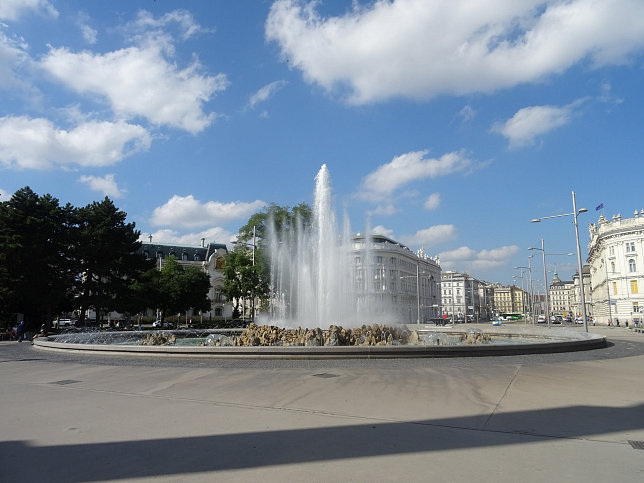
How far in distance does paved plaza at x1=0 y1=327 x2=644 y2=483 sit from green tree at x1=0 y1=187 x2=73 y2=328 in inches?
1280

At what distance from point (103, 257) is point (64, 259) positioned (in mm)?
4312

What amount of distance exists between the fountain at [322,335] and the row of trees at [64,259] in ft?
44.7

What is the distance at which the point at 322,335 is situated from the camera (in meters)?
19.3

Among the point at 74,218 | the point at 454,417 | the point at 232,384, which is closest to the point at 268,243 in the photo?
the point at 74,218

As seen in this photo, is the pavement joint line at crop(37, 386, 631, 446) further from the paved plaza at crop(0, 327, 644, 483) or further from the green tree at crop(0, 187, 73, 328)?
the green tree at crop(0, 187, 73, 328)

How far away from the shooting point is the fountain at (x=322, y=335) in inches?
648

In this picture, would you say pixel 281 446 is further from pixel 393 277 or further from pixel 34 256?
pixel 393 277

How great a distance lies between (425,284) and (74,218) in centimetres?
10713

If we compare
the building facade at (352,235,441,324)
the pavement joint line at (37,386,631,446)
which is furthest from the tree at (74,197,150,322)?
the building facade at (352,235,441,324)

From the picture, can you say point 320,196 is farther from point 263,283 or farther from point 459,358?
point 263,283

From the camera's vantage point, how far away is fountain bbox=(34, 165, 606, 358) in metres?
16.5

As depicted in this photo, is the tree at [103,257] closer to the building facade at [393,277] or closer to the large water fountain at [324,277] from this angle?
the large water fountain at [324,277]

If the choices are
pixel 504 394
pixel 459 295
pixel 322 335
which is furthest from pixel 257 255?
pixel 459 295

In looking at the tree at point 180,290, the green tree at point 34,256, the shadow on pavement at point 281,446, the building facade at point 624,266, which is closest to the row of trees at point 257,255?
the tree at point 180,290
